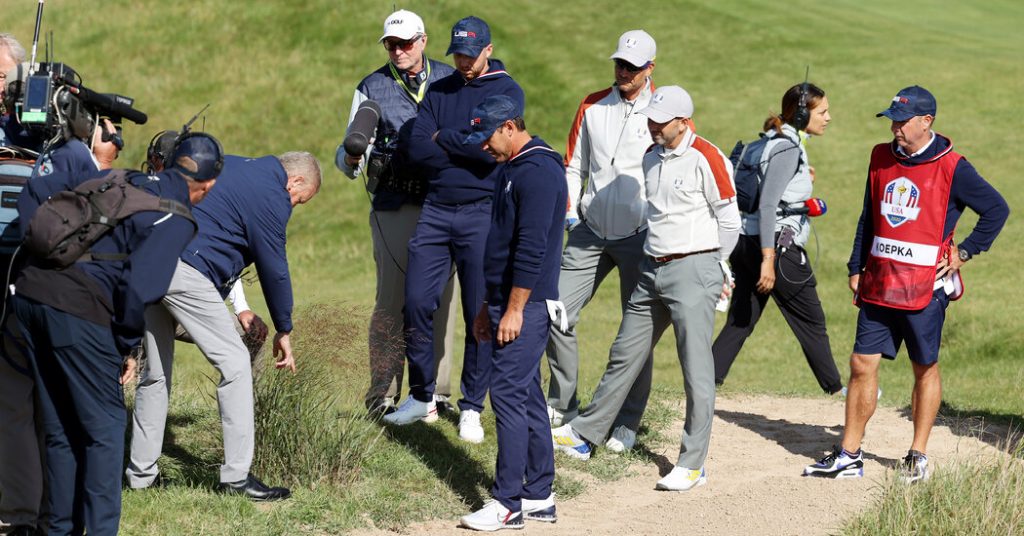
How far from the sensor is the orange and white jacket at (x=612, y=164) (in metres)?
7.66

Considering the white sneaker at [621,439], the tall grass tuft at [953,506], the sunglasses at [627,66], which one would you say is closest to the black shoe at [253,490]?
the white sneaker at [621,439]

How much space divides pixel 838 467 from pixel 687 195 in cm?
178

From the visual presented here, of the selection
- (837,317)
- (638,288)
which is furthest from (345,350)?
(837,317)

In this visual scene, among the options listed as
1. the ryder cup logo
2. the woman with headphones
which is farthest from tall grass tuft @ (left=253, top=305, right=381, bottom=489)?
the woman with headphones

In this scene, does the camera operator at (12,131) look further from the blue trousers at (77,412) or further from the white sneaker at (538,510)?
the white sneaker at (538,510)

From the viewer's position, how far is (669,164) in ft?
23.1

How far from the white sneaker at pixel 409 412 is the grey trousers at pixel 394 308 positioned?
0.15 meters

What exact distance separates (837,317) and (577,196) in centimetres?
649

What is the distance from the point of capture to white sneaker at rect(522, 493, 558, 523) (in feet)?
21.2

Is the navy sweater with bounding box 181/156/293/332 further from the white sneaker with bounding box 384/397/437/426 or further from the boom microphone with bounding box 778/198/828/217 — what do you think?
the boom microphone with bounding box 778/198/828/217

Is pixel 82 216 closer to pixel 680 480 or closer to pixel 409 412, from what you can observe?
pixel 409 412

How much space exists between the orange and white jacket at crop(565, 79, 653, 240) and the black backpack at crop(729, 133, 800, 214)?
1.15m

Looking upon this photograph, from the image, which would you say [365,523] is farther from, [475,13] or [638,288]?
[475,13]

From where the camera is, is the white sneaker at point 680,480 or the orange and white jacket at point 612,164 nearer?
the white sneaker at point 680,480
